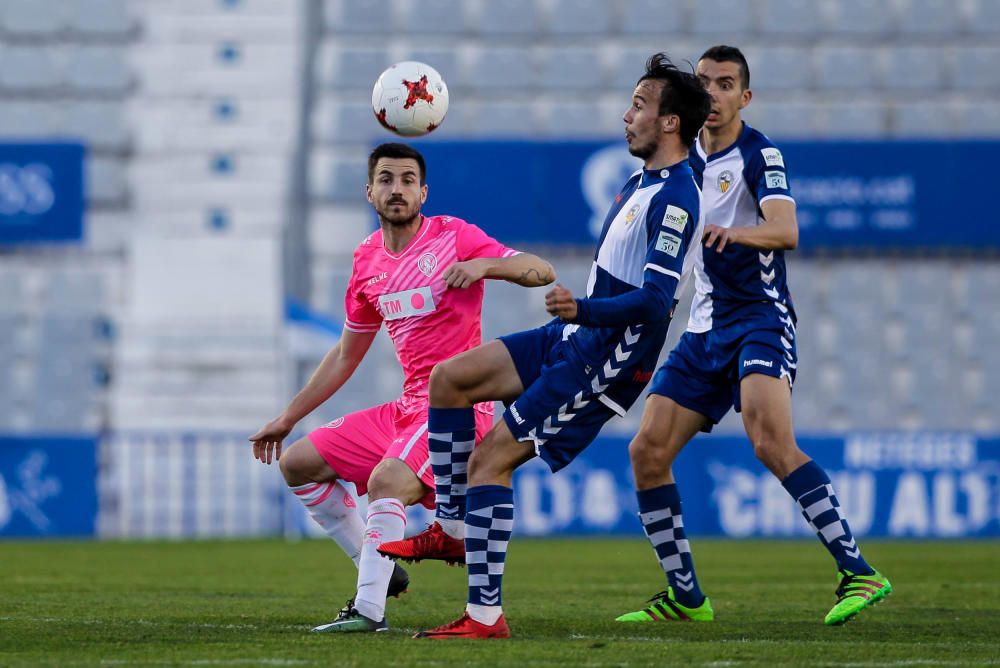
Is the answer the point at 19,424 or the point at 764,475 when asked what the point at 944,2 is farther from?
the point at 19,424

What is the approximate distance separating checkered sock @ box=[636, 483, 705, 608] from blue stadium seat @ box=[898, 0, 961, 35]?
15.0 m

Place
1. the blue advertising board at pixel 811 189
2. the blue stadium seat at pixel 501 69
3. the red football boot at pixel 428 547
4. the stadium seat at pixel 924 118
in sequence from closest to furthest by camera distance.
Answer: the red football boot at pixel 428 547
the blue advertising board at pixel 811 189
the stadium seat at pixel 924 118
the blue stadium seat at pixel 501 69

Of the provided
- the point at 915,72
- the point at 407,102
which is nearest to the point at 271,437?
the point at 407,102

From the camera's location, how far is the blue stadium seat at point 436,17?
20.0 m

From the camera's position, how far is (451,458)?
566 cm

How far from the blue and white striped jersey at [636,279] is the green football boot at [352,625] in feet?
3.83

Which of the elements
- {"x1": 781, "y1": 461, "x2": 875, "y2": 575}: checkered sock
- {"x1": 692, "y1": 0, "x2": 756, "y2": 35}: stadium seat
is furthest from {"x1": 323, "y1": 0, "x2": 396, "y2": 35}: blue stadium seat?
{"x1": 781, "y1": 461, "x2": 875, "y2": 575}: checkered sock

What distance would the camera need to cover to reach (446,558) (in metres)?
5.62

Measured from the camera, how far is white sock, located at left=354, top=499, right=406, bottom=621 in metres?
5.65

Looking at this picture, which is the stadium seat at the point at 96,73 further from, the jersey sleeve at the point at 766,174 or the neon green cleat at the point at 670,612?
the neon green cleat at the point at 670,612

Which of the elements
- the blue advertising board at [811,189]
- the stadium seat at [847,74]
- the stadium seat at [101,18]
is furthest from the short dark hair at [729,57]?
the stadium seat at [101,18]

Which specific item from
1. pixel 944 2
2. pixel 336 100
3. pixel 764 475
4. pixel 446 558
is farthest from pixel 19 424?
pixel 446 558

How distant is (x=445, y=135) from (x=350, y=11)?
6.76 feet

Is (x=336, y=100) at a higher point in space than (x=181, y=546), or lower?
higher
